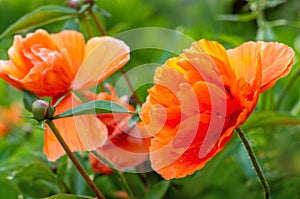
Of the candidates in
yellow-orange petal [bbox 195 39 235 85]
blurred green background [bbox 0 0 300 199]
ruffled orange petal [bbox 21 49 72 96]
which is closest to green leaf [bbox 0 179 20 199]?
blurred green background [bbox 0 0 300 199]

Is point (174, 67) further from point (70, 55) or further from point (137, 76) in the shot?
point (137, 76)

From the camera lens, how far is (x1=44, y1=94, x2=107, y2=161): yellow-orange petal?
530 millimetres

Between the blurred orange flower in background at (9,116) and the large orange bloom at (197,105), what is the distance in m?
0.50

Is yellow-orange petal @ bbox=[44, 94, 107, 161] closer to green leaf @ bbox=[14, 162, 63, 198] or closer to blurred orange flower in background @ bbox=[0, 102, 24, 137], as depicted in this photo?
green leaf @ bbox=[14, 162, 63, 198]

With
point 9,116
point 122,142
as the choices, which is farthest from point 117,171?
point 9,116

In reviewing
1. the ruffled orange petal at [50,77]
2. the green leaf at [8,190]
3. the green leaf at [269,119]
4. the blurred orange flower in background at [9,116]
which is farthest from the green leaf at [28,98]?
the blurred orange flower in background at [9,116]

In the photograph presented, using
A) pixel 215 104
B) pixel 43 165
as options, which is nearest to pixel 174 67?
pixel 215 104

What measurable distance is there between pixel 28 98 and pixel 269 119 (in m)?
0.25

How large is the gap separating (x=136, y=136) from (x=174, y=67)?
115mm

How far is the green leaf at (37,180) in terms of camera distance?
59cm

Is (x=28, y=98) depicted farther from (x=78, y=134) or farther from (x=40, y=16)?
(x=40, y=16)

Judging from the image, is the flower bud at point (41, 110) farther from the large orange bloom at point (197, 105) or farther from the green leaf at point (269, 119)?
the green leaf at point (269, 119)

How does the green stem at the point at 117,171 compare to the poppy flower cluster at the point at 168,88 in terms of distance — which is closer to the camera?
the poppy flower cluster at the point at 168,88

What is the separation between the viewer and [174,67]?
0.48 meters
